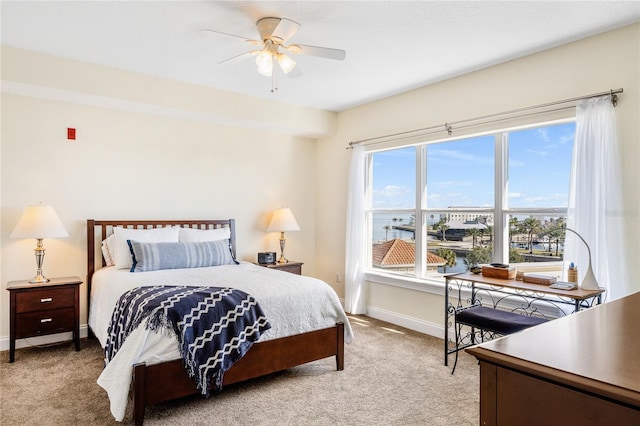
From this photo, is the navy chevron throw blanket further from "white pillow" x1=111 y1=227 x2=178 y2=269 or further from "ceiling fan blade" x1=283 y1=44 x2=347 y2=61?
"ceiling fan blade" x1=283 y1=44 x2=347 y2=61

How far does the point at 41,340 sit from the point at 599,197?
4.87 m

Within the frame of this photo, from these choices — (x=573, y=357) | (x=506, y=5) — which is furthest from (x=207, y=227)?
(x=573, y=357)

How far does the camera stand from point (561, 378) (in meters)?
0.89

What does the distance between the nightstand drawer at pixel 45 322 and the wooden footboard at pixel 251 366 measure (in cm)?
175

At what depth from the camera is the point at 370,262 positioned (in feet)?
16.6

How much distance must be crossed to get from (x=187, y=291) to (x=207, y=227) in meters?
2.03

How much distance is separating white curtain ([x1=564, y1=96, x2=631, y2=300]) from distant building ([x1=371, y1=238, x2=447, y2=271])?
1.48 meters

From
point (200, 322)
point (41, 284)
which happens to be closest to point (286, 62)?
point (200, 322)

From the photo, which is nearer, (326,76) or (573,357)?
(573,357)

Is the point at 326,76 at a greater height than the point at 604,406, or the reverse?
the point at 326,76

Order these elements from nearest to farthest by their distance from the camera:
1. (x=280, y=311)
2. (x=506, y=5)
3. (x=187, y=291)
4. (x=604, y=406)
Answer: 1. (x=604, y=406)
2. (x=506, y=5)
3. (x=187, y=291)
4. (x=280, y=311)

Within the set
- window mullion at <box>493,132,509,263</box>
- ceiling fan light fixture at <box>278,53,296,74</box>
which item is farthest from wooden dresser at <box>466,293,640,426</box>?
window mullion at <box>493,132,509,263</box>

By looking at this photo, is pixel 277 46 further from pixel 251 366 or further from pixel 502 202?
pixel 502 202

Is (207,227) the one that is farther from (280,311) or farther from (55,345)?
(280,311)
